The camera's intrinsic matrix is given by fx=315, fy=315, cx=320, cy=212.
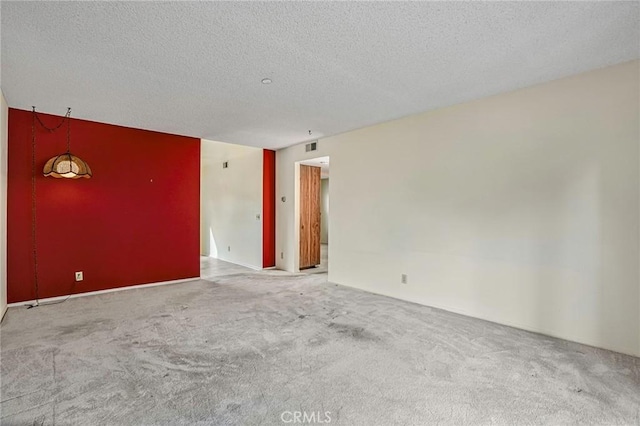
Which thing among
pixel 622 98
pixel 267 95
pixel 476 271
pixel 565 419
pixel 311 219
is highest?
pixel 267 95

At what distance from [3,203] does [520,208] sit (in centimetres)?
580

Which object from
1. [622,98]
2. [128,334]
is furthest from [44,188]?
[622,98]

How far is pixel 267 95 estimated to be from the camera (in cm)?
340

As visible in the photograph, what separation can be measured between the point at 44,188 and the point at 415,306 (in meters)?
5.05

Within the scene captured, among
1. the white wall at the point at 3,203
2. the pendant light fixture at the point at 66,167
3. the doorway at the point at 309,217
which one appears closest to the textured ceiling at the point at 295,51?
the white wall at the point at 3,203

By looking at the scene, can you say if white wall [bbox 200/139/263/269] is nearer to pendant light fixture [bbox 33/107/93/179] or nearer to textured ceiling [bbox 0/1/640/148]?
pendant light fixture [bbox 33/107/93/179]

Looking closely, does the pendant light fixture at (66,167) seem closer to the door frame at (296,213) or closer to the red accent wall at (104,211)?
the red accent wall at (104,211)

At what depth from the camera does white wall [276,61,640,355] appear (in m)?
2.71

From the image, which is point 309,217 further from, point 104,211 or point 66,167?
point 66,167

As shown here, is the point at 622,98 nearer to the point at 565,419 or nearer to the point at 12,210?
the point at 565,419

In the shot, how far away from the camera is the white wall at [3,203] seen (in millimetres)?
3549

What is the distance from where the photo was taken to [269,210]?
6.58 metres

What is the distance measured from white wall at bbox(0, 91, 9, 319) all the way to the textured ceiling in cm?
25

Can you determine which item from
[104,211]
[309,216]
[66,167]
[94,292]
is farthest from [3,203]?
[309,216]
